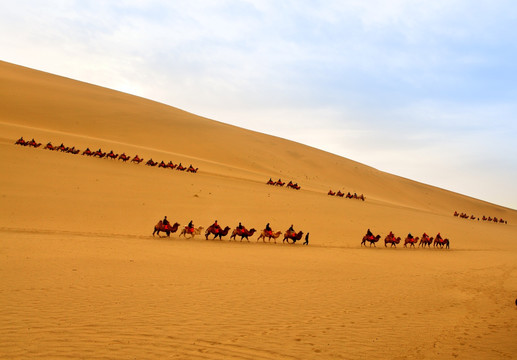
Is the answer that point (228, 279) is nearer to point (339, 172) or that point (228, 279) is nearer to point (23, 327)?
point (23, 327)

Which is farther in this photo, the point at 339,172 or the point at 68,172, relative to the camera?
the point at 339,172

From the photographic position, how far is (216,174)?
103ft

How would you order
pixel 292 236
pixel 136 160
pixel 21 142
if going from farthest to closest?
pixel 136 160 < pixel 21 142 < pixel 292 236

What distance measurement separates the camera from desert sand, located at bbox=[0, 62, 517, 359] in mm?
5789

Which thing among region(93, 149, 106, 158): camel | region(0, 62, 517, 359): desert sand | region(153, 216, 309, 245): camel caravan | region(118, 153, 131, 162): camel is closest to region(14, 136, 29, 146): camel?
region(0, 62, 517, 359): desert sand

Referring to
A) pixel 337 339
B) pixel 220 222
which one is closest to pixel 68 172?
pixel 220 222

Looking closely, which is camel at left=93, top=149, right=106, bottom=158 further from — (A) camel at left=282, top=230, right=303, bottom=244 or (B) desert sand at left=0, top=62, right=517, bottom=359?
(A) camel at left=282, top=230, right=303, bottom=244

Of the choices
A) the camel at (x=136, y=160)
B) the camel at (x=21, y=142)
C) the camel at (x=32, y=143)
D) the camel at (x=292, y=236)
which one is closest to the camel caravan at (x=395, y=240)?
the camel at (x=292, y=236)

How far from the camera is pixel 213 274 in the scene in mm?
10250

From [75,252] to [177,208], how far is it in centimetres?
1023

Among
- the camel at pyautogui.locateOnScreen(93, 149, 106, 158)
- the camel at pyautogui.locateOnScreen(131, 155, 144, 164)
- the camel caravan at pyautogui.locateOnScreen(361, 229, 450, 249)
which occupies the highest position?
the camel at pyautogui.locateOnScreen(131, 155, 144, 164)

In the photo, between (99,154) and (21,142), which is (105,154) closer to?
(99,154)

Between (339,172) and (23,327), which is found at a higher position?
→ (339,172)

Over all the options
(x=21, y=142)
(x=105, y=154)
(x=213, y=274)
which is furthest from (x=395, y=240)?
(x=21, y=142)
